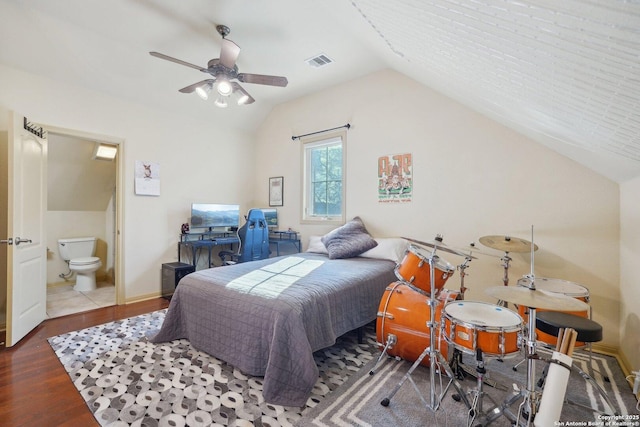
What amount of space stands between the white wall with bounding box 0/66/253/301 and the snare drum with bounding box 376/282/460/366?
340cm

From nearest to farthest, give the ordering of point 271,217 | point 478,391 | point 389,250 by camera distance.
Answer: point 478,391 → point 389,250 → point 271,217

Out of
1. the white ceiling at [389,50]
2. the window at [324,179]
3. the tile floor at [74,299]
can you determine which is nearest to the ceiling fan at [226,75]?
the white ceiling at [389,50]

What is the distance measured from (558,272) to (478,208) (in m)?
0.93

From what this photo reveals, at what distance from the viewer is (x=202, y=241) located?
406cm

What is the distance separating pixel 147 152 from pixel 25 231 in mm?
1655

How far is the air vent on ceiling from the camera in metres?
3.38

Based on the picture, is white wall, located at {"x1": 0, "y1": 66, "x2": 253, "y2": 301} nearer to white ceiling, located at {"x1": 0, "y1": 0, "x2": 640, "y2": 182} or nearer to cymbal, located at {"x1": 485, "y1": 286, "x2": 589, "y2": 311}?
white ceiling, located at {"x1": 0, "y1": 0, "x2": 640, "y2": 182}

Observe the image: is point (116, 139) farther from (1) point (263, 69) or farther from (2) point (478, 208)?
(2) point (478, 208)

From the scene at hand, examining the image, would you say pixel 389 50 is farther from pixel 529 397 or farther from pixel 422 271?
pixel 529 397

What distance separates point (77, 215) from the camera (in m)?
4.57

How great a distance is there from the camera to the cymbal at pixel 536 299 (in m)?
1.31

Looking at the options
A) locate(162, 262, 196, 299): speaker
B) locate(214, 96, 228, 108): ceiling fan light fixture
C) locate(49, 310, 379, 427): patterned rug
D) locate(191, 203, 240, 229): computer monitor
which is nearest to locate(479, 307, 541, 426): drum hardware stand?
locate(49, 310, 379, 427): patterned rug

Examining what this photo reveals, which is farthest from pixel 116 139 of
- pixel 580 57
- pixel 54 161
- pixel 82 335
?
pixel 580 57

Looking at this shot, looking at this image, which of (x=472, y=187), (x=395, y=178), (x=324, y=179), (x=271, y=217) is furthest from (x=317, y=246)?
(x=472, y=187)
